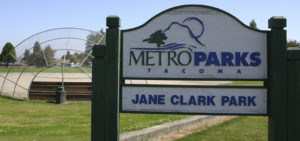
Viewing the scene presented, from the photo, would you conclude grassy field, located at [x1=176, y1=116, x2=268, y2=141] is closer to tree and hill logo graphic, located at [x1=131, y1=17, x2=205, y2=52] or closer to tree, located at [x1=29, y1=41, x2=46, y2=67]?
tree and hill logo graphic, located at [x1=131, y1=17, x2=205, y2=52]

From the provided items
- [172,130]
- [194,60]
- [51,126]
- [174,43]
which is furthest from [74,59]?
[194,60]

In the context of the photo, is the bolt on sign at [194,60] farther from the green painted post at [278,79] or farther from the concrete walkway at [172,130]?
the concrete walkway at [172,130]

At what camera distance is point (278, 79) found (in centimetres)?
379

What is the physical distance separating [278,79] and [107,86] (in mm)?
2156

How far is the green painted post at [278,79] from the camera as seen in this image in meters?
3.79

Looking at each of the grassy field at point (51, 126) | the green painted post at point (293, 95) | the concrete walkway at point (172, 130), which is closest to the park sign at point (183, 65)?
the green painted post at point (293, 95)

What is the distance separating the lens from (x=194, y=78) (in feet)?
13.0

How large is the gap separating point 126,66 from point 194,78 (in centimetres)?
91

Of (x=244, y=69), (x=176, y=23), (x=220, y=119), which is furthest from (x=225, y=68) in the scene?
(x=220, y=119)

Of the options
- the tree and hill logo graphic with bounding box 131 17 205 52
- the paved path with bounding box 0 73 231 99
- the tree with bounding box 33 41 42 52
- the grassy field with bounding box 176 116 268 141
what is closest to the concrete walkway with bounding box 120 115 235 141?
the grassy field with bounding box 176 116 268 141

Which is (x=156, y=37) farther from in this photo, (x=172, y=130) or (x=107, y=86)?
(x=172, y=130)

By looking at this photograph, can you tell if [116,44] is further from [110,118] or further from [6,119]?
[6,119]

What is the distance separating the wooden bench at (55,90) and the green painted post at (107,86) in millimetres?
12764

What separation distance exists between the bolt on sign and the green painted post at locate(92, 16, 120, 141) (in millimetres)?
154
